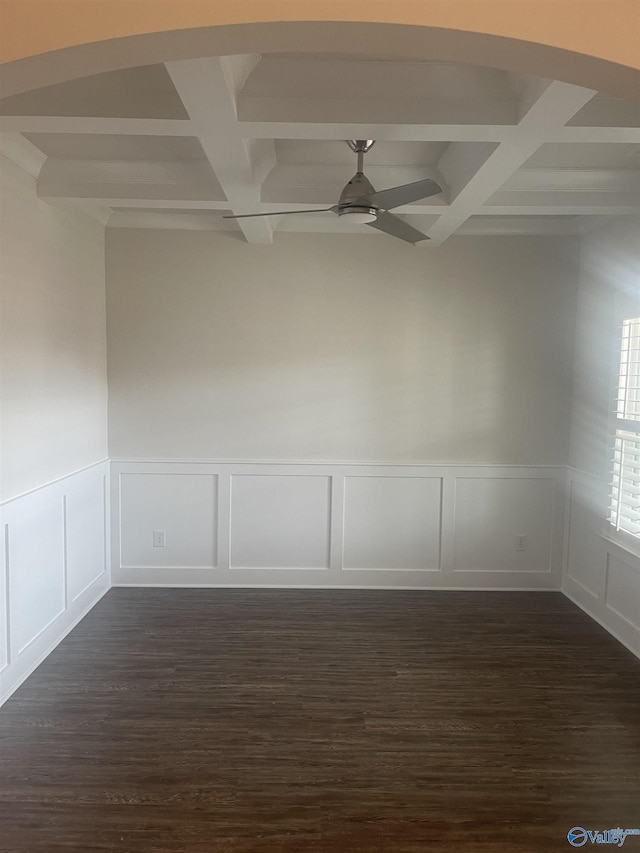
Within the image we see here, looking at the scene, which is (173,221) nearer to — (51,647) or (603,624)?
(51,647)

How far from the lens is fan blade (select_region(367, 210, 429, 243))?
266 centimetres

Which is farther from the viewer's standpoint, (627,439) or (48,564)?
(627,439)

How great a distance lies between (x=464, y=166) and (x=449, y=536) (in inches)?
107

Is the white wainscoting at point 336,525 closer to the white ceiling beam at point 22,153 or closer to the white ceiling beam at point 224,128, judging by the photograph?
the white ceiling beam at point 224,128

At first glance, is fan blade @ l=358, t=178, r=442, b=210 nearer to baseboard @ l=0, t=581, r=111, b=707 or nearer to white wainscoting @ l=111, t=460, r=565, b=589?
white wainscoting @ l=111, t=460, r=565, b=589

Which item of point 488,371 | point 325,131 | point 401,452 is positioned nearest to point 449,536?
point 401,452

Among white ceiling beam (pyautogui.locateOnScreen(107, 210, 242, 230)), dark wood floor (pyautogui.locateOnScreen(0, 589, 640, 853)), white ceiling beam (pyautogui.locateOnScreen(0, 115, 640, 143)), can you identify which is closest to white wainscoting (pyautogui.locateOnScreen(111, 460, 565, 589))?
dark wood floor (pyautogui.locateOnScreen(0, 589, 640, 853))

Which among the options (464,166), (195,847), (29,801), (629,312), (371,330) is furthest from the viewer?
(371,330)

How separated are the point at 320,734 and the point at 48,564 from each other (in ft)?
6.18

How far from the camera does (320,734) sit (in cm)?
254

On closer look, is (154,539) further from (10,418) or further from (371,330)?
(371,330)

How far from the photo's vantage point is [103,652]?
326cm

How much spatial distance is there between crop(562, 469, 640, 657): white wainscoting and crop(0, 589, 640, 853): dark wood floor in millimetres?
150

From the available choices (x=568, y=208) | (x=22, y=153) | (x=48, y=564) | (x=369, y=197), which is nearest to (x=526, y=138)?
(x=369, y=197)
